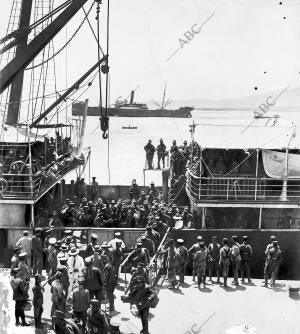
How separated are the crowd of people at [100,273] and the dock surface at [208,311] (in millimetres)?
276

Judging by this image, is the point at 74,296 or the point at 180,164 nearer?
the point at 74,296

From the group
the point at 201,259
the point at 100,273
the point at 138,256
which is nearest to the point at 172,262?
the point at 201,259

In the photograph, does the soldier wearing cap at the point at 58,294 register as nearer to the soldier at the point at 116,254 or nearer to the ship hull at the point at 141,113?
the soldier at the point at 116,254

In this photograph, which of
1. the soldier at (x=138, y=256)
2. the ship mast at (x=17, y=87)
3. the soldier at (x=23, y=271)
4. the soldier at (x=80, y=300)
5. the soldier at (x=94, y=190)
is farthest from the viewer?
the ship mast at (x=17, y=87)

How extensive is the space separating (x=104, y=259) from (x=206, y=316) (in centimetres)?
287

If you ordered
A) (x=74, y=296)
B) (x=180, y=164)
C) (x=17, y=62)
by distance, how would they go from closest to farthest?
(x=74, y=296) → (x=17, y=62) → (x=180, y=164)

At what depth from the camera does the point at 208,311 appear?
1281cm

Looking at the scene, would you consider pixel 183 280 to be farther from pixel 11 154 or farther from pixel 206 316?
pixel 11 154

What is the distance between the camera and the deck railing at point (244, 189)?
17828 millimetres

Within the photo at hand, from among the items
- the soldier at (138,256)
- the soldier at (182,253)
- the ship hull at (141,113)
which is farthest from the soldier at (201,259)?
the ship hull at (141,113)

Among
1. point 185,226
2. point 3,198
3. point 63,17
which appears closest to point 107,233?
point 185,226

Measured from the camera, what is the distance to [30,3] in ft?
78.5

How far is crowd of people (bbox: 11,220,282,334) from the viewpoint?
10766 mm

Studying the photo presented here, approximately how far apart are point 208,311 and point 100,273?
3.04m
